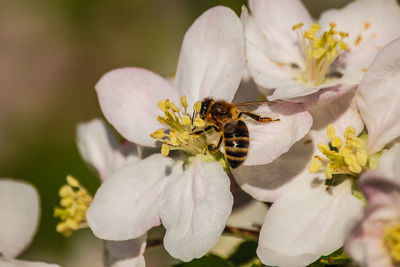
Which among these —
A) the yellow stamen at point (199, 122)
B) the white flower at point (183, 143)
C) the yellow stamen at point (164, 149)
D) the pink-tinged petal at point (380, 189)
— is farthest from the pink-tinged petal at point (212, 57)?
the pink-tinged petal at point (380, 189)

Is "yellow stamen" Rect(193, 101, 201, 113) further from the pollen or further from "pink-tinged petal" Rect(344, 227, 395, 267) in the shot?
"pink-tinged petal" Rect(344, 227, 395, 267)

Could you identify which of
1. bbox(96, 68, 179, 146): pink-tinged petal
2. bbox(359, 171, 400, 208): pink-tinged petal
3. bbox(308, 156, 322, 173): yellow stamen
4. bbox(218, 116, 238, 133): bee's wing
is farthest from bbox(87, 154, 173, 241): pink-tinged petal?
bbox(359, 171, 400, 208): pink-tinged petal

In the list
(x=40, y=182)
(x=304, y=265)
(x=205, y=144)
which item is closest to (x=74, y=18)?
(x=40, y=182)

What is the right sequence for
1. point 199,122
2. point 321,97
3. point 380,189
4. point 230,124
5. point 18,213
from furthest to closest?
point 18,213
point 199,122
point 230,124
point 321,97
point 380,189

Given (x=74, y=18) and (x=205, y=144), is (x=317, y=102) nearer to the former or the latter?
(x=205, y=144)

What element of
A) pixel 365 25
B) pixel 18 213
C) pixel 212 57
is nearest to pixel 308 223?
pixel 212 57

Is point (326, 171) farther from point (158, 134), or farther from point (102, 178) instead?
point (102, 178)

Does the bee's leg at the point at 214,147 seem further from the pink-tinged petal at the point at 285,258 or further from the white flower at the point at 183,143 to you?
the pink-tinged petal at the point at 285,258
